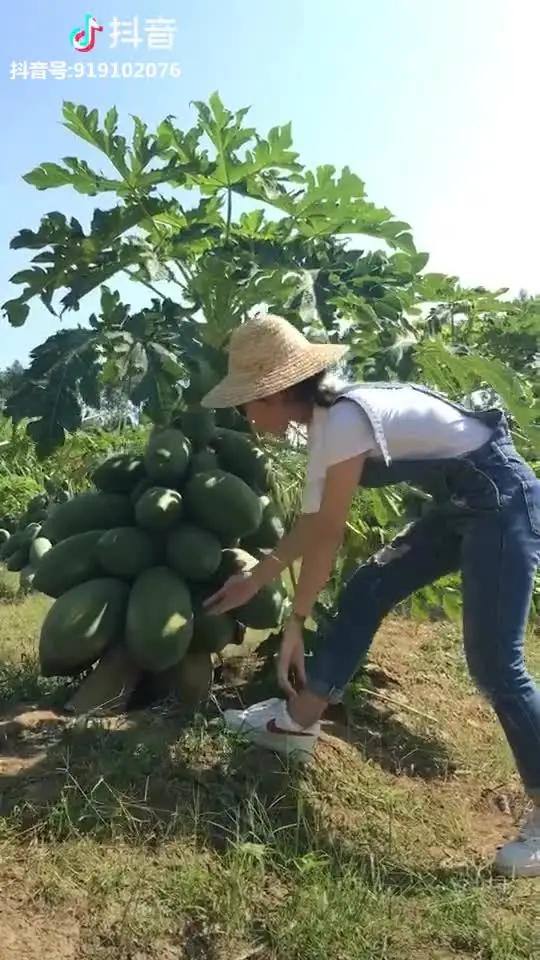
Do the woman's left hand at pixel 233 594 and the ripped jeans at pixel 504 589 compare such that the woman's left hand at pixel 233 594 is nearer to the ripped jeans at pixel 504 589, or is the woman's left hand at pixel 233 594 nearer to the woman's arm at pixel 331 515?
the woman's arm at pixel 331 515

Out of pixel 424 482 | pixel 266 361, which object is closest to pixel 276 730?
pixel 424 482

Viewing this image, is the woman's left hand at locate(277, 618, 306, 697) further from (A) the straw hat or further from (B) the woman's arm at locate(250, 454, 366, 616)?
(A) the straw hat

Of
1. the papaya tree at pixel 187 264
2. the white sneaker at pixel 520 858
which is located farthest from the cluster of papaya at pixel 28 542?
the white sneaker at pixel 520 858

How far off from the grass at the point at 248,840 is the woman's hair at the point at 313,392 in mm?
1097

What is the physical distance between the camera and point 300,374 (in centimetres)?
270

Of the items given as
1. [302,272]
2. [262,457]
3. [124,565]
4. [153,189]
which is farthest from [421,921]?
[153,189]

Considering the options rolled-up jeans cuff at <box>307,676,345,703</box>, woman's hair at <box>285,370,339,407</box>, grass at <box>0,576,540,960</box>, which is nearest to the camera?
grass at <box>0,576,540,960</box>

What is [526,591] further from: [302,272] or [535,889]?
[302,272]

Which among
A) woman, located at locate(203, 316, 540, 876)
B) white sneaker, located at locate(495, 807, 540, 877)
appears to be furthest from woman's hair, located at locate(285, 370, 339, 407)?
white sneaker, located at locate(495, 807, 540, 877)

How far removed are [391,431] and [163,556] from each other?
42.7 inches

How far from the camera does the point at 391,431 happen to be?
8.91 ft

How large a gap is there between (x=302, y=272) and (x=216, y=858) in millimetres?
2070

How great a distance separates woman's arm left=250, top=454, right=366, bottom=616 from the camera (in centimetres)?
264

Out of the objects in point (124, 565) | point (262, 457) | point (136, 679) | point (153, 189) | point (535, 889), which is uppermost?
point (153, 189)
